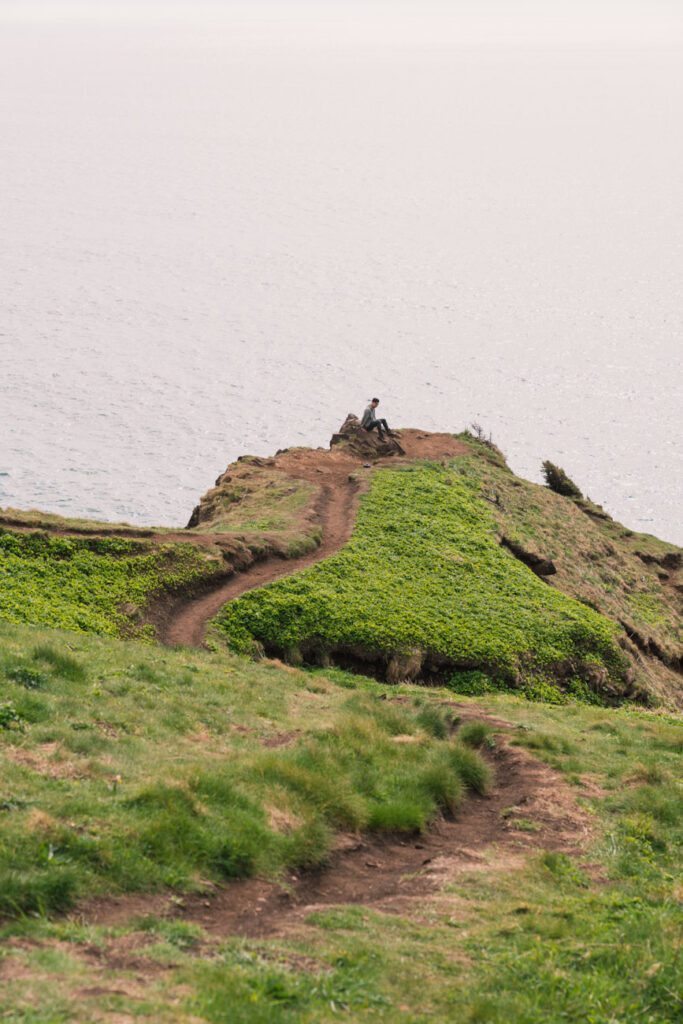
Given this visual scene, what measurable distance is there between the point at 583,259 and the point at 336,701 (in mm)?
158160

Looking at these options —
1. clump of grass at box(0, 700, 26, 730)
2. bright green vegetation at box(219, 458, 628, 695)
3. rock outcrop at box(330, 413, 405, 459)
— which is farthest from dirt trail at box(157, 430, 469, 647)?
clump of grass at box(0, 700, 26, 730)

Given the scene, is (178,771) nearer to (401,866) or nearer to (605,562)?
(401,866)

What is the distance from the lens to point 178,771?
47.5 ft

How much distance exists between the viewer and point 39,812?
12.1 metres

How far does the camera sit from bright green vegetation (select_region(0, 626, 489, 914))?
11.9 meters

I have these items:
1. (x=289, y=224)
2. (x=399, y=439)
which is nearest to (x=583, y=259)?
(x=289, y=224)

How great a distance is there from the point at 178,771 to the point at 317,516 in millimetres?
24993

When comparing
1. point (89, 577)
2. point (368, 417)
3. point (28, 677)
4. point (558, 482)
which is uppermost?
point (558, 482)

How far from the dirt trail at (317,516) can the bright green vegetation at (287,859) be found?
6301 millimetres

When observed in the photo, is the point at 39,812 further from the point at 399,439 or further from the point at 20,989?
the point at 399,439

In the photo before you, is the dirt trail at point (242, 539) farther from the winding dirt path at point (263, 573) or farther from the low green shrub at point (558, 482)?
the low green shrub at point (558, 482)

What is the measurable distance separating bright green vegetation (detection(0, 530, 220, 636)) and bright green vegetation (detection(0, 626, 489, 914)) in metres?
3.00

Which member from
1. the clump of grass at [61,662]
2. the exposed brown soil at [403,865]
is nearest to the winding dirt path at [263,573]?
the clump of grass at [61,662]

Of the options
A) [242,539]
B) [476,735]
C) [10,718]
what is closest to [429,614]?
[242,539]
